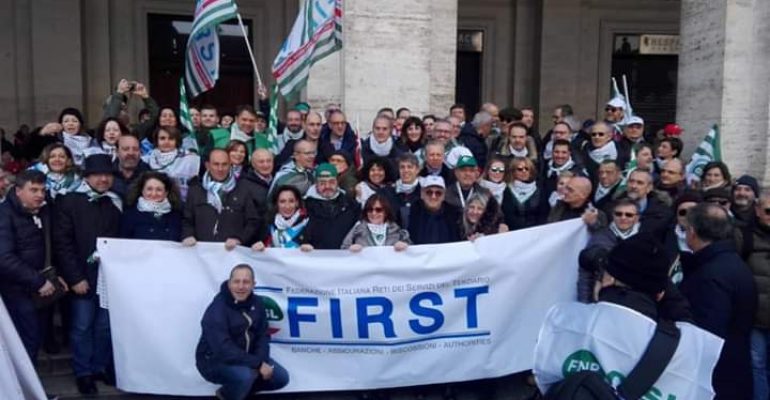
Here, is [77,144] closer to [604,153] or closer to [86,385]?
[86,385]

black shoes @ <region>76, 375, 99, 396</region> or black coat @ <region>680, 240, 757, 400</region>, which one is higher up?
black coat @ <region>680, 240, 757, 400</region>

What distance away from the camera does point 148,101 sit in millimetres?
7617

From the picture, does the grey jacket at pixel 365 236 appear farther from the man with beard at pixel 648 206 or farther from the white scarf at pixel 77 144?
A: the white scarf at pixel 77 144

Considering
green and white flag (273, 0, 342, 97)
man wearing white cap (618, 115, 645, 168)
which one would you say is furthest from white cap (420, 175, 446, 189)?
man wearing white cap (618, 115, 645, 168)

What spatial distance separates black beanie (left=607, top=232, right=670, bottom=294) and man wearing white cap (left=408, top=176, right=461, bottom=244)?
2.67 metres

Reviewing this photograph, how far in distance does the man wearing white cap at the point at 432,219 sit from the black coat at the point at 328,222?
45 centimetres

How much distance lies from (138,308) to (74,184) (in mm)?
1032

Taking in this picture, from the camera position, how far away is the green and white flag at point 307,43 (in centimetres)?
740

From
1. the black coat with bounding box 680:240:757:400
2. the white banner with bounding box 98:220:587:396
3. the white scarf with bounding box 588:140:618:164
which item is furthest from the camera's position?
the white scarf with bounding box 588:140:618:164

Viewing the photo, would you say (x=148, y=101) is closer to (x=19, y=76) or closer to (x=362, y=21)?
(x=362, y=21)

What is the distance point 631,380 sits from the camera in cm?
256

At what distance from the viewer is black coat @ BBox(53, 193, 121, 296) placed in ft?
17.0

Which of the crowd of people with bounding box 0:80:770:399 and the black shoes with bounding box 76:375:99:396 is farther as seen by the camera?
the black shoes with bounding box 76:375:99:396

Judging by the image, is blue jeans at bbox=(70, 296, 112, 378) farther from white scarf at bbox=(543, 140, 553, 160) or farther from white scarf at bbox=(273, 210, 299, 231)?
white scarf at bbox=(543, 140, 553, 160)
